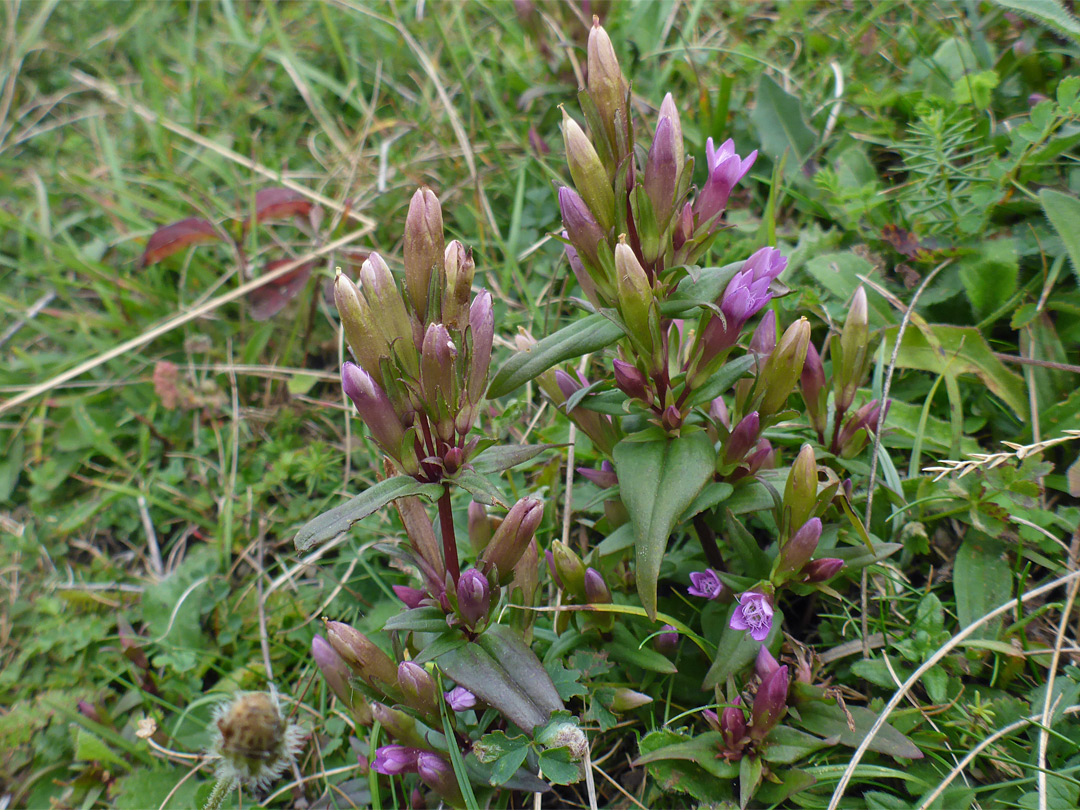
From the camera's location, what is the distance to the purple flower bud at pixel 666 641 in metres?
1.77

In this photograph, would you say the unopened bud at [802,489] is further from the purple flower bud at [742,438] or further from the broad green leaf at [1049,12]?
the broad green leaf at [1049,12]

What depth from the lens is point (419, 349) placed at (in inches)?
58.3

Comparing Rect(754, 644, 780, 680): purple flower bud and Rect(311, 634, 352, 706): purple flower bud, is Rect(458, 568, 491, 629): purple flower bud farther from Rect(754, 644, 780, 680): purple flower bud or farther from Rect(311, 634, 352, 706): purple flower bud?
Rect(754, 644, 780, 680): purple flower bud

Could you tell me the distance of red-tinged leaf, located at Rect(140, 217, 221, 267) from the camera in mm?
3279

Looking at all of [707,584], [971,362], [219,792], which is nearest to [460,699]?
[707,584]

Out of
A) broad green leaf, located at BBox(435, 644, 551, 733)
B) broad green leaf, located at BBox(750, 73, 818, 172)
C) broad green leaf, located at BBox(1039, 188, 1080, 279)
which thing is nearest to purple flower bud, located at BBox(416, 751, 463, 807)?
broad green leaf, located at BBox(435, 644, 551, 733)

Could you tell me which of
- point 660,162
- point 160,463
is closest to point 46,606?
point 160,463

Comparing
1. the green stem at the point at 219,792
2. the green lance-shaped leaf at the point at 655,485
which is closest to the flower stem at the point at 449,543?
the green lance-shaped leaf at the point at 655,485

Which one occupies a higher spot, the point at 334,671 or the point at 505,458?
the point at 505,458

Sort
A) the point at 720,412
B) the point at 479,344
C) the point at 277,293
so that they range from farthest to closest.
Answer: the point at 277,293 < the point at 720,412 < the point at 479,344

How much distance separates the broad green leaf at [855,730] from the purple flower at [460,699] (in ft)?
2.37

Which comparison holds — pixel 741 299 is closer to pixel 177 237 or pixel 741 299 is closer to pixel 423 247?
pixel 423 247

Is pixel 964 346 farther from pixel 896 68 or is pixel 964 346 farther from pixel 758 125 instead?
pixel 896 68

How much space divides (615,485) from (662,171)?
2.43ft
